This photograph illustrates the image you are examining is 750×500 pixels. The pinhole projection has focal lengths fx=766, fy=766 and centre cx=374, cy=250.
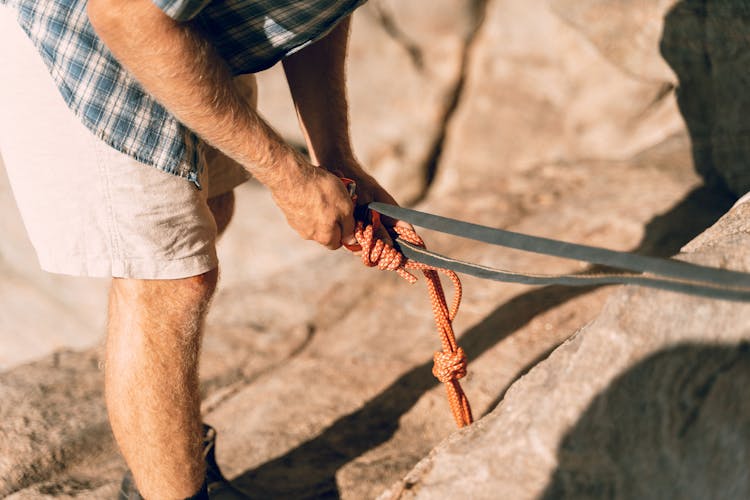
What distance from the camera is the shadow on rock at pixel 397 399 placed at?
1732 millimetres

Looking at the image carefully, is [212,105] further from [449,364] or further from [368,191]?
[449,364]

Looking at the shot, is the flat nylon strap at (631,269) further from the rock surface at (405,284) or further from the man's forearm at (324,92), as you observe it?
the man's forearm at (324,92)

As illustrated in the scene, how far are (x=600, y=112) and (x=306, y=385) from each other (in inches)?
92.8

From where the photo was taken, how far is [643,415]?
1.03 meters

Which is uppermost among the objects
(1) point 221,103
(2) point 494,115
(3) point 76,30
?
(3) point 76,30

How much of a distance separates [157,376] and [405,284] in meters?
1.23

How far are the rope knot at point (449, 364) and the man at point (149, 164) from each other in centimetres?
33

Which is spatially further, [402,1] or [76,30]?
[402,1]

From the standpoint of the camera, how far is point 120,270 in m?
1.27

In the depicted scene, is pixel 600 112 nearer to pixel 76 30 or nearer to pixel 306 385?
pixel 306 385

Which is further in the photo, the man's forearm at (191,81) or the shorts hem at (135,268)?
the shorts hem at (135,268)

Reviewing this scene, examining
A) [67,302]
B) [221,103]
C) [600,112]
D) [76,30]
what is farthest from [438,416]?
[67,302]

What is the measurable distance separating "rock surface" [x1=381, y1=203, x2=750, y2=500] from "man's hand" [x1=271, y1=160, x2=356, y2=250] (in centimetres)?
43

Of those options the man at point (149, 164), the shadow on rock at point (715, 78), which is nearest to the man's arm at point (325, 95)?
the man at point (149, 164)
